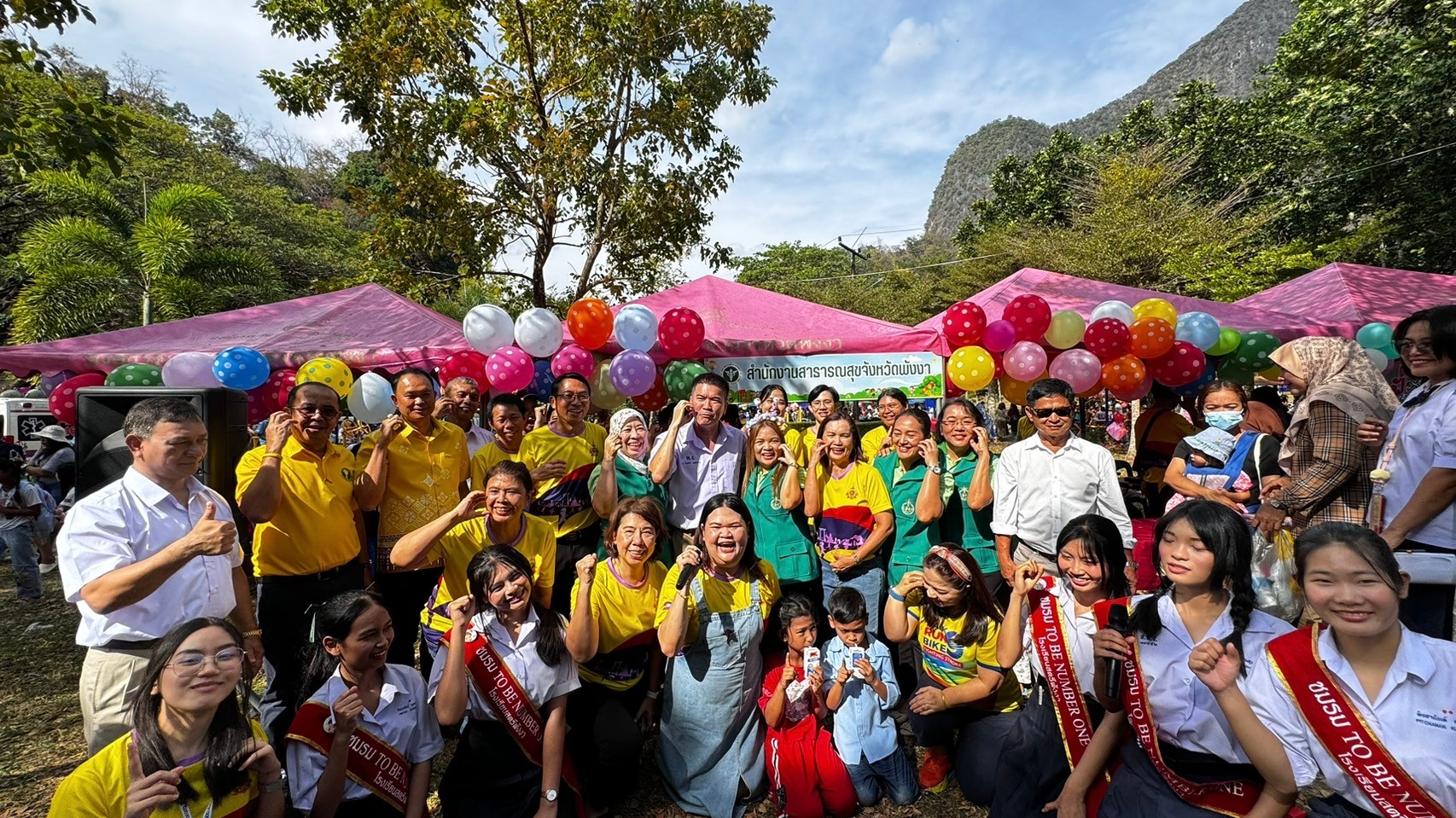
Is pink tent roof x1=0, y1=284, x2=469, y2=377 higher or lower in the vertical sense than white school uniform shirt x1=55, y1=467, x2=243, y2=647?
higher

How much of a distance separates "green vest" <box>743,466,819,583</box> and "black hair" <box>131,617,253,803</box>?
7.42 feet

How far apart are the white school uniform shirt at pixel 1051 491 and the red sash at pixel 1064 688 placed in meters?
0.94

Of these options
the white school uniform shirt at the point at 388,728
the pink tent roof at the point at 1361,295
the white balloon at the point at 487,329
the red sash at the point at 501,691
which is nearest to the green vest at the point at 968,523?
the red sash at the point at 501,691

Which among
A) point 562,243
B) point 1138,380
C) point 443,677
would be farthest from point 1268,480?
point 562,243

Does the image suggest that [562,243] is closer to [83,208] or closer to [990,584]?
[990,584]

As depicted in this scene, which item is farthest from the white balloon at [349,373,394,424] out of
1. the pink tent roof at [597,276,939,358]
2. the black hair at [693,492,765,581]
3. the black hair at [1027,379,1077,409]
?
the black hair at [1027,379,1077,409]

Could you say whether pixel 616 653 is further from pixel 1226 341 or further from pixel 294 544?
pixel 1226 341

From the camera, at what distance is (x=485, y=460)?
3705 mm

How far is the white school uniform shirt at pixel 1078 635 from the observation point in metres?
2.46

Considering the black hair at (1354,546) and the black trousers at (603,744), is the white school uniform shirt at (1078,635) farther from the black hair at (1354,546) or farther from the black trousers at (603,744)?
the black trousers at (603,744)

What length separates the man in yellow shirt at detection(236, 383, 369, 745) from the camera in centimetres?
300

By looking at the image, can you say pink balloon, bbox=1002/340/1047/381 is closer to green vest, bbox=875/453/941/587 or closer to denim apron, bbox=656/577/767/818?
green vest, bbox=875/453/941/587

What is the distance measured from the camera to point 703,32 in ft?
26.9

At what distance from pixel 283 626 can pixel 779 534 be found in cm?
237
